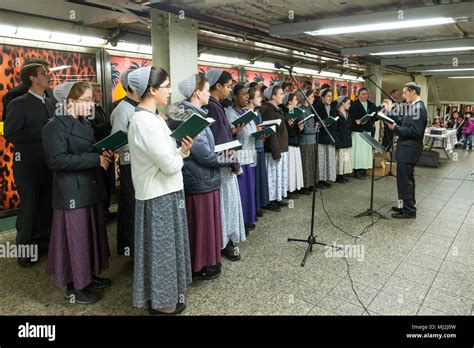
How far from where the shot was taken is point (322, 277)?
3.00 metres

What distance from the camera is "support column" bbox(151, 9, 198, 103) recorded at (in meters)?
3.69

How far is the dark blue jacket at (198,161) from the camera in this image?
2.72 meters

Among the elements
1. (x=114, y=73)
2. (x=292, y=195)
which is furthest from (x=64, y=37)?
(x=292, y=195)

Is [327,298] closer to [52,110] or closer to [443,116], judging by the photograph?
[52,110]

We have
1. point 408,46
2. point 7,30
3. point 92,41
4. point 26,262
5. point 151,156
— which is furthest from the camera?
point 408,46

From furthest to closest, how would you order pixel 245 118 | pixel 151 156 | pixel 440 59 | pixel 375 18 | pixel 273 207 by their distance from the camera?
pixel 440 59 < pixel 273 207 < pixel 375 18 < pixel 245 118 < pixel 151 156

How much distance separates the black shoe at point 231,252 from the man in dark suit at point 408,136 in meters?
2.42

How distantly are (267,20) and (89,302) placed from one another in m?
3.95

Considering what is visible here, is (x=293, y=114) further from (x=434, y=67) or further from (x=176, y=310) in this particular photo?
(x=434, y=67)

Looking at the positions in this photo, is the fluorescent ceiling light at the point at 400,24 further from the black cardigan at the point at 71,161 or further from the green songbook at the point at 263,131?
the black cardigan at the point at 71,161

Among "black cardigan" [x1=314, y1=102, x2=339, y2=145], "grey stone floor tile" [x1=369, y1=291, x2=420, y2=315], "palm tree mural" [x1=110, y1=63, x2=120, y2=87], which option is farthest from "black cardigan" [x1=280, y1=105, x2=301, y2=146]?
"grey stone floor tile" [x1=369, y1=291, x2=420, y2=315]

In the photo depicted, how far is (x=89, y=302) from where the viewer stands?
8.53 feet

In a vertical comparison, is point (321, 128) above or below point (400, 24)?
below

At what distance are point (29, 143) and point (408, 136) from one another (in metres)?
4.32
